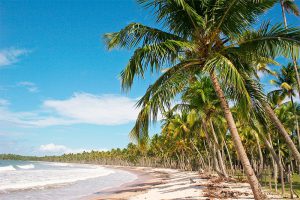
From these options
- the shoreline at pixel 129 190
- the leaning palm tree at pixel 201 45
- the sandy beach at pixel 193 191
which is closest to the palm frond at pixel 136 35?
the leaning palm tree at pixel 201 45

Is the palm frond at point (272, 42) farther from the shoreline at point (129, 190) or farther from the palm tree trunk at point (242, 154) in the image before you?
the shoreline at point (129, 190)

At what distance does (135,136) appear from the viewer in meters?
8.74

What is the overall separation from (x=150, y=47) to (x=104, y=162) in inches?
6477

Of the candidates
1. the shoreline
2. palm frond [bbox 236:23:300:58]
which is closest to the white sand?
the shoreline

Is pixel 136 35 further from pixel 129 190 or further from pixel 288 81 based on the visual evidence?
pixel 129 190

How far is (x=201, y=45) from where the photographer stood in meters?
8.87

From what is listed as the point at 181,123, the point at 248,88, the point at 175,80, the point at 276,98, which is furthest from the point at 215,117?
the point at 175,80

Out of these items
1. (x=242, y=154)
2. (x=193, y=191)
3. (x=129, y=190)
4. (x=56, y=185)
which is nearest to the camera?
(x=242, y=154)

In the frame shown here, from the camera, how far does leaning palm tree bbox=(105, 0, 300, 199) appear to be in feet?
27.2

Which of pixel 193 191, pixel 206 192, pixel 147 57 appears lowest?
pixel 193 191

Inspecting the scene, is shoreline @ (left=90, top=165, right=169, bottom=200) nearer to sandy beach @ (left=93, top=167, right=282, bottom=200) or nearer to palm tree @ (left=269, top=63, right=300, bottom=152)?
sandy beach @ (left=93, top=167, right=282, bottom=200)

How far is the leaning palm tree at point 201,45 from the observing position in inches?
326

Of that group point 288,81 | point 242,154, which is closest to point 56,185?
point 288,81

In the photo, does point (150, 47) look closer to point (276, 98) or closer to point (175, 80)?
point (175, 80)
